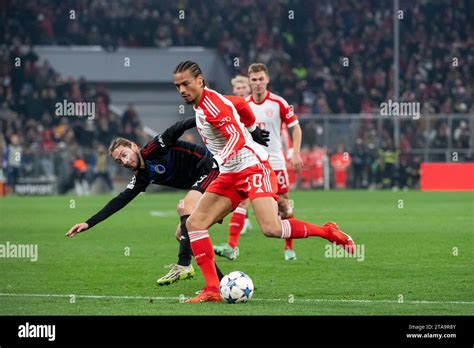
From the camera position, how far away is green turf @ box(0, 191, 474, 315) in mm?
9250

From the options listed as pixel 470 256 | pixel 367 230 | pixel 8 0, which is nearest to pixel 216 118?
pixel 470 256

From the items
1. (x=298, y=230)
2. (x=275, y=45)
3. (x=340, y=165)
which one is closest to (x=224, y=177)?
(x=298, y=230)

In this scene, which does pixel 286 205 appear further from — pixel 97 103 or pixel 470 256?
pixel 97 103

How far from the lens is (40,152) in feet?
112

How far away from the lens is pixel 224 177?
9789mm

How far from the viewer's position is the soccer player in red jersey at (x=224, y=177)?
9500mm
